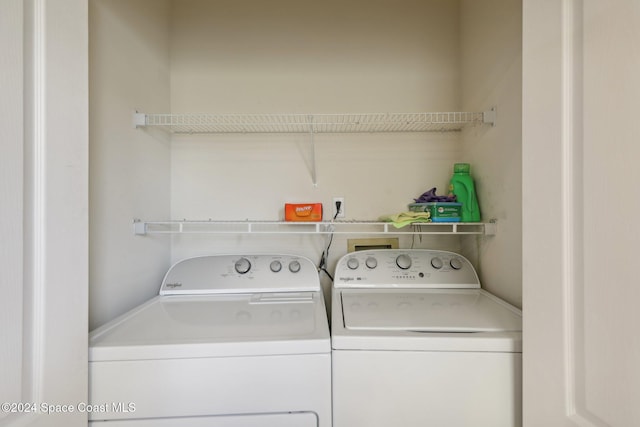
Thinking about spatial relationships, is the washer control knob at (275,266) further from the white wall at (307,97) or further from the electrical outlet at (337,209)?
the electrical outlet at (337,209)

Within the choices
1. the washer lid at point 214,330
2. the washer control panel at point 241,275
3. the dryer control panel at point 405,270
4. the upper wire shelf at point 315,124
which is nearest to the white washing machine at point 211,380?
the washer lid at point 214,330

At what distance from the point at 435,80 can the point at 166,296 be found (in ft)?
6.11

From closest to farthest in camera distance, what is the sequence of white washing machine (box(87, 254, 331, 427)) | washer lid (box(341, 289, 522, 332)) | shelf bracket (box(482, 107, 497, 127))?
white washing machine (box(87, 254, 331, 427)) → washer lid (box(341, 289, 522, 332)) → shelf bracket (box(482, 107, 497, 127))

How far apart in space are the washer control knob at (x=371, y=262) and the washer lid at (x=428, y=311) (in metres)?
0.14

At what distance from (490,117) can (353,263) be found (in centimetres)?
94

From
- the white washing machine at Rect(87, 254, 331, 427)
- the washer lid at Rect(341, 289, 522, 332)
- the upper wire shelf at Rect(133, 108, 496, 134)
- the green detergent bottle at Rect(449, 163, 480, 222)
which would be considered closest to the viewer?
the white washing machine at Rect(87, 254, 331, 427)

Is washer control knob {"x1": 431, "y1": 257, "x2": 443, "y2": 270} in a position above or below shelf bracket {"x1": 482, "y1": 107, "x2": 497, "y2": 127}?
below

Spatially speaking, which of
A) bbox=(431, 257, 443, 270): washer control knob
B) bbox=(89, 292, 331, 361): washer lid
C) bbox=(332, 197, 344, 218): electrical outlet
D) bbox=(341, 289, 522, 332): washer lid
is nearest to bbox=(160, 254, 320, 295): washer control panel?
bbox=(89, 292, 331, 361): washer lid

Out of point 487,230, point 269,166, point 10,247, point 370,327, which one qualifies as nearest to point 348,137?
point 269,166

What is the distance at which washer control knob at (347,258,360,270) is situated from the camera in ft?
4.65

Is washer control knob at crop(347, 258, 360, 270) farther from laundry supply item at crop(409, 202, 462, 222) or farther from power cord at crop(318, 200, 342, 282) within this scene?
laundry supply item at crop(409, 202, 462, 222)

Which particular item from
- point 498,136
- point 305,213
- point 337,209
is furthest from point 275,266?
point 498,136

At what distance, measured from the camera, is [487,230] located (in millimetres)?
1265

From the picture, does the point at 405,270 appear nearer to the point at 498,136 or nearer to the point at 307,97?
the point at 498,136
